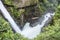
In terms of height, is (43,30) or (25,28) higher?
(43,30)

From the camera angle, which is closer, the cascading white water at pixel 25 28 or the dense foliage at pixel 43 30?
the dense foliage at pixel 43 30

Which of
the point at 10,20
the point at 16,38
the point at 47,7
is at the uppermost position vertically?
the point at 16,38

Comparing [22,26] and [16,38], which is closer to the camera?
[16,38]

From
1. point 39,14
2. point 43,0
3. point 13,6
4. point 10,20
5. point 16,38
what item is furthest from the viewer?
point 43,0

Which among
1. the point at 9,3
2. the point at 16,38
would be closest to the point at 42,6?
the point at 9,3

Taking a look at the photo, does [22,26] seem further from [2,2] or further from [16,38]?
[16,38]

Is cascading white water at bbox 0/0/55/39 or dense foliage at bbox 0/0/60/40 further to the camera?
cascading white water at bbox 0/0/55/39

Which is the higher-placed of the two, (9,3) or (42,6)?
(9,3)

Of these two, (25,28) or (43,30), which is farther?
(25,28)

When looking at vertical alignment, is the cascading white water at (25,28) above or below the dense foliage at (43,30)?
below

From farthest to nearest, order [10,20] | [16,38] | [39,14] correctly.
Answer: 1. [39,14]
2. [10,20]
3. [16,38]

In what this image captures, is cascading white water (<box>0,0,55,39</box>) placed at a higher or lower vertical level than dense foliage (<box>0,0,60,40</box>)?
lower
